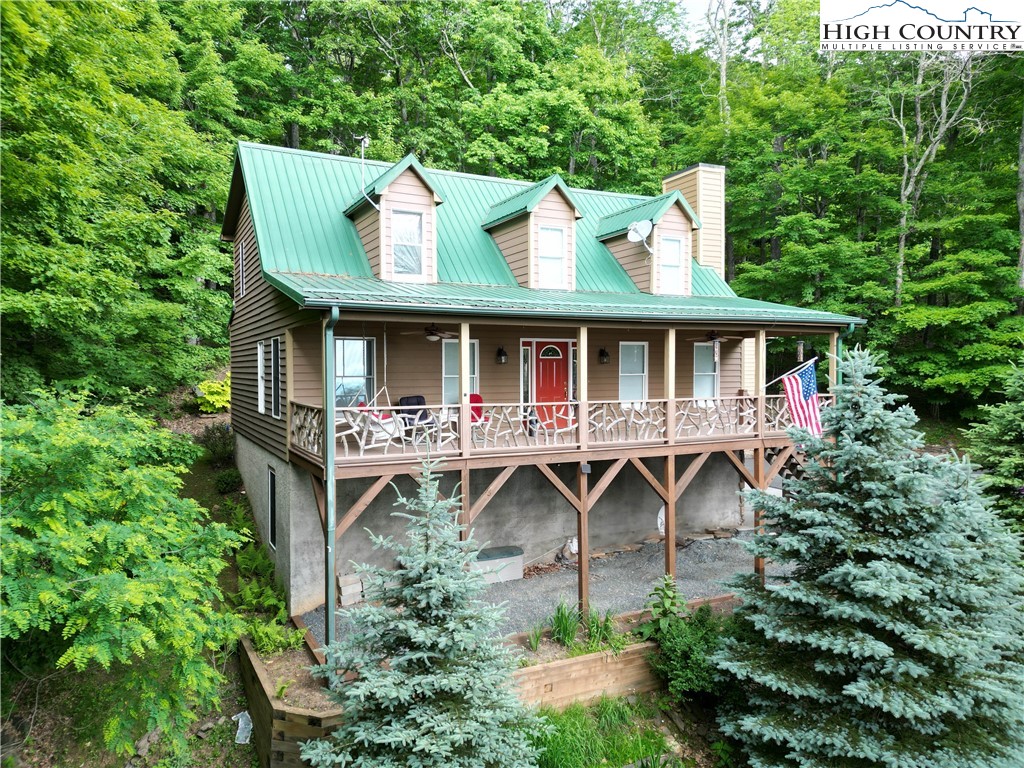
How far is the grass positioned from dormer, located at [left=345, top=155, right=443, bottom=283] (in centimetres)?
848

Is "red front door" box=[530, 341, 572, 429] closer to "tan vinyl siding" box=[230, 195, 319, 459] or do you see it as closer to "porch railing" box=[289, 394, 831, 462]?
"porch railing" box=[289, 394, 831, 462]

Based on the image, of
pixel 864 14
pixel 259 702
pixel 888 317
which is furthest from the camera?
pixel 888 317

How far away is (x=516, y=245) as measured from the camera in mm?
13578

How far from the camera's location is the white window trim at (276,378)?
12.0 meters

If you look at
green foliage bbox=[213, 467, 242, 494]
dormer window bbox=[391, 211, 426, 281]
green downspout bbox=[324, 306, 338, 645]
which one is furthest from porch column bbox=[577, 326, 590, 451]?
green foliage bbox=[213, 467, 242, 494]

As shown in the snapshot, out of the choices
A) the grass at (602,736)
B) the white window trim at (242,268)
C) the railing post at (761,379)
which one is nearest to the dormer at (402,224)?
the white window trim at (242,268)

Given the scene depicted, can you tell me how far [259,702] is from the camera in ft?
28.6

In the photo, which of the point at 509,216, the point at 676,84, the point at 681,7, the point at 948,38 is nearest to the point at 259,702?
the point at 509,216

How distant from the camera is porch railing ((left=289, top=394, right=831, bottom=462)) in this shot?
9570 mm

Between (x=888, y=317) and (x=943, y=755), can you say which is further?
(x=888, y=317)

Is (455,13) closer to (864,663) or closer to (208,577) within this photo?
(208,577)

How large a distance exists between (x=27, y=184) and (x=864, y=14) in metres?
22.8

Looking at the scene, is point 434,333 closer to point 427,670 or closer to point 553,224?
point 553,224

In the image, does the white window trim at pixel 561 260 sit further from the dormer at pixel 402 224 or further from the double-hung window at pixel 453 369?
the dormer at pixel 402 224
